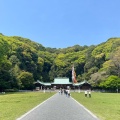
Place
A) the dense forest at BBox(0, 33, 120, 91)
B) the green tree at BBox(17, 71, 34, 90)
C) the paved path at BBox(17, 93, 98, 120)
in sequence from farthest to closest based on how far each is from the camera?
the green tree at BBox(17, 71, 34, 90) < the dense forest at BBox(0, 33, 120, 91) < the paved path at BBox(17, 93, 98, 120)

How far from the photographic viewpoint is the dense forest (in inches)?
2951

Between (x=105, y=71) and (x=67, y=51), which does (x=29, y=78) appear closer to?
(x=105, y=71)

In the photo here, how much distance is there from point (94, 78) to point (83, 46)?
70107 millimetres

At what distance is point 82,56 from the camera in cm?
13000

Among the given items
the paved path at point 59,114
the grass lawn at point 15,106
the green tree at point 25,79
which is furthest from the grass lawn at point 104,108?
the green tree at point 25,79

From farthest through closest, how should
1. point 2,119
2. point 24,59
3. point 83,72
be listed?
point 83,72
point 24,59
point 2,119

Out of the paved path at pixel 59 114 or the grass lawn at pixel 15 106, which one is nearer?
the paved path at pixel 59 114

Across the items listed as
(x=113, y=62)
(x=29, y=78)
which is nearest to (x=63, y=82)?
(x=29, y=78)

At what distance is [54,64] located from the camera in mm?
134625

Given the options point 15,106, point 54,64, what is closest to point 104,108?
point 15,106

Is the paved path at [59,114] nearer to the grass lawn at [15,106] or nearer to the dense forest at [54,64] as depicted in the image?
the grass lawn at [15,106]

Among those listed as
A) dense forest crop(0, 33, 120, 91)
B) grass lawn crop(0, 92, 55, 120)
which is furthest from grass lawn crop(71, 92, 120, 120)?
dense forest crop(0, 33, 120, 91)

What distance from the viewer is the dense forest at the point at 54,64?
7494cm

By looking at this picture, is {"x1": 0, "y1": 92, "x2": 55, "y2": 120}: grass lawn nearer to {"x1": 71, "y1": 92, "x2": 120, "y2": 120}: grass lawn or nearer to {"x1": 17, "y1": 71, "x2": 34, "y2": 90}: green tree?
{"x1": 71, "y1": 92, "x2": 120, "y2": 120}: grass lawn
